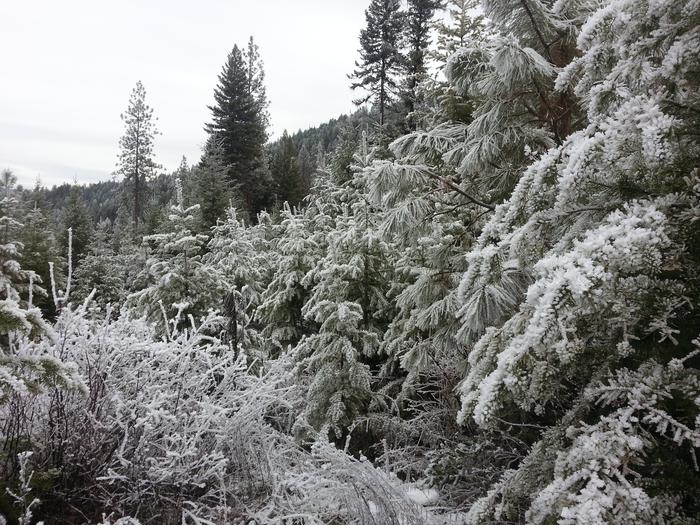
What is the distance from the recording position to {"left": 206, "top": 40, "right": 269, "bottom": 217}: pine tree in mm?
30547

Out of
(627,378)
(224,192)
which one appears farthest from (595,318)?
(224,192)

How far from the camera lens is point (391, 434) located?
27.9 ft

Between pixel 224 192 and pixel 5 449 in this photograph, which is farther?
pixel 224 192

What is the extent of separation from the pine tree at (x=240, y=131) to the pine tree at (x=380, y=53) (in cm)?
863

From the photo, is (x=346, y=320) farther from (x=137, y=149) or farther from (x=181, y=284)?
(x=137, y=149)

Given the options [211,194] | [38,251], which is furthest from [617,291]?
[38,251]

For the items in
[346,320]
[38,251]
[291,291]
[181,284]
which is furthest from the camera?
[38,251]

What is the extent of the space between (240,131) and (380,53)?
11.0 m

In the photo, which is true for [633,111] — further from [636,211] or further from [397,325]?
[397,325]

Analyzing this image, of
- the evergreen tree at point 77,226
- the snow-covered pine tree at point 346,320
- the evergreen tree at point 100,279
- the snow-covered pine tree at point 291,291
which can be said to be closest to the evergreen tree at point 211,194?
the evergreen tree at point 100,279

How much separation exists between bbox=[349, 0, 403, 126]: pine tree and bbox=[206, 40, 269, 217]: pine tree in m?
8.63

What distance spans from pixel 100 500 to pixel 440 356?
5.54 m

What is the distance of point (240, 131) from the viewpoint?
30922 mm

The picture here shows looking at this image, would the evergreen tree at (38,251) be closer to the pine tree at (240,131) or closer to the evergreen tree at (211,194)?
the evergreen tree at (211,194)
